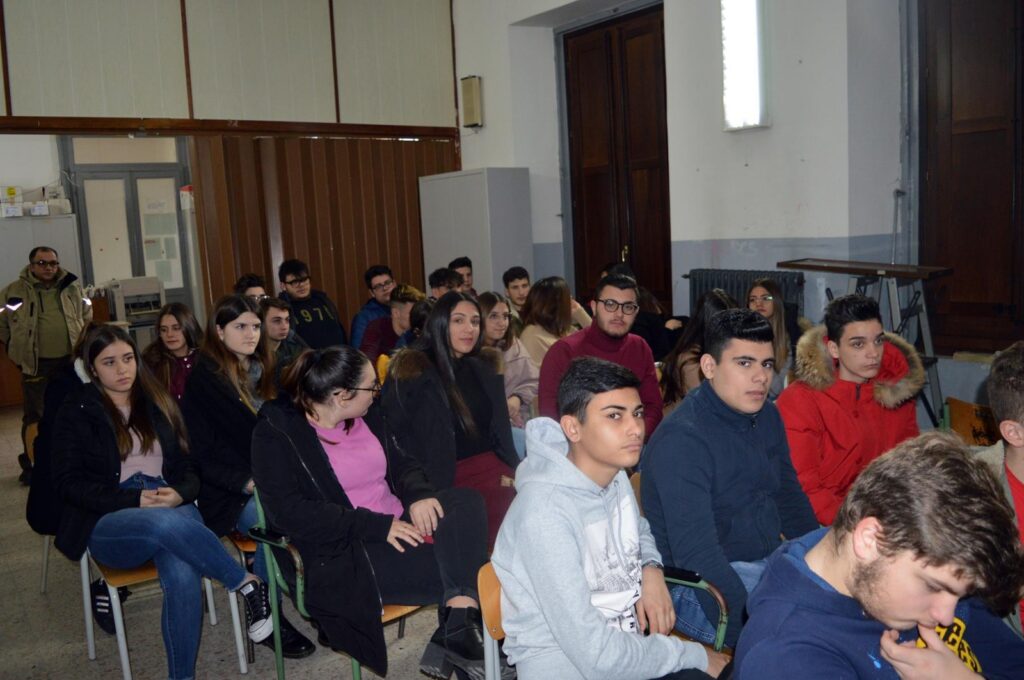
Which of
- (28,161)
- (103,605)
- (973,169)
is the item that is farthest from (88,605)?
(28,161)

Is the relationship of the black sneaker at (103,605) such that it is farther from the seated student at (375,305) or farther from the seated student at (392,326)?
the seated student at (375,305)

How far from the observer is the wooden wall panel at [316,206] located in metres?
7.38

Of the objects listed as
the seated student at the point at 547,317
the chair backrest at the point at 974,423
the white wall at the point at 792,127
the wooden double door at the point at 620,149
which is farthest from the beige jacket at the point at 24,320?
the chair backrest at the point at 974,423

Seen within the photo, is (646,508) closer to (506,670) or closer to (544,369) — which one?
(506,670)

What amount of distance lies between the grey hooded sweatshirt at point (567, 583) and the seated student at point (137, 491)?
1369 millimetres

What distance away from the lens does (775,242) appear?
584 cm

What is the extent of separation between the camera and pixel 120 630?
2871 millimetres

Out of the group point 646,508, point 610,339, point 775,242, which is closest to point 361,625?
point 646,508

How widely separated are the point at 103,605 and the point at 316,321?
2906 millimetres

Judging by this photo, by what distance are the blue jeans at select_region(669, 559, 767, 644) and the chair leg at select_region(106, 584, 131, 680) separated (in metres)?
1.83

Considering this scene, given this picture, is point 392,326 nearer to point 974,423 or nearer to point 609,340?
point 609,340

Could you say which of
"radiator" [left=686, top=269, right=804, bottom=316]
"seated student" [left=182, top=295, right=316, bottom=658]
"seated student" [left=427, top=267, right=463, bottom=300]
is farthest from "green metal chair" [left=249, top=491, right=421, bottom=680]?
"radiator" [left=686, top=269, right=804, bottom=316]

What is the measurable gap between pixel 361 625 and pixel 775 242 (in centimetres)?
431

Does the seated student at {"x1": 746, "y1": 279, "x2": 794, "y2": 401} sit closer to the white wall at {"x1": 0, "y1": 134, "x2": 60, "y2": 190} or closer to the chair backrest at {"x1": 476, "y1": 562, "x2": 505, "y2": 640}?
the chair backrest at {"x1": 476, "y1": 562, "x2": 505, "y2": 640}
